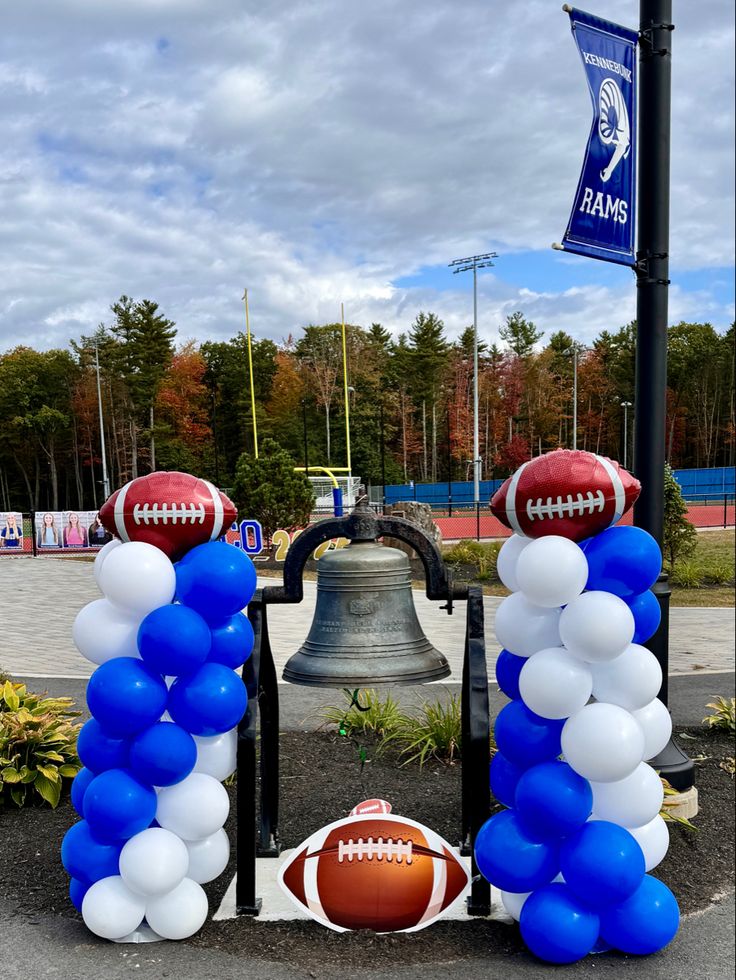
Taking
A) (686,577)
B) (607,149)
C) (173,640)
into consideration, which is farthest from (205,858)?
(686,577)

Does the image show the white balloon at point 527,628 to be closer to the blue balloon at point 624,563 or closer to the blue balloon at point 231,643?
the blue balloon at point 624,563

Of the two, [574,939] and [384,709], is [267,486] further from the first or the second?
[574,939]

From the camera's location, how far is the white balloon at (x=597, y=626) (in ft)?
10.3

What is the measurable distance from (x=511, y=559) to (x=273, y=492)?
573 inches

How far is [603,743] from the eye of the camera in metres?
3.14

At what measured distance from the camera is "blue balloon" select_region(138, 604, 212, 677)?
331cm

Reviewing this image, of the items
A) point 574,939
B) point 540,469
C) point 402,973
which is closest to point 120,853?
point 402,973

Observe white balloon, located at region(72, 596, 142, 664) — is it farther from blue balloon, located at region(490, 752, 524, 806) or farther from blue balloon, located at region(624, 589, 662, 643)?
blue balloon, located at region(624, 589, 662, 643)

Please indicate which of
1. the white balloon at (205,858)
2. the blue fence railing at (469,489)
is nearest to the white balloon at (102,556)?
the white balloon at (205,858)

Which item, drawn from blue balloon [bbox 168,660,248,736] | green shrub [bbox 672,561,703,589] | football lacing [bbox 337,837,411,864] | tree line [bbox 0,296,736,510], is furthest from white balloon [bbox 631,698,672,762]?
tree line [bbox 0,296,736,510]

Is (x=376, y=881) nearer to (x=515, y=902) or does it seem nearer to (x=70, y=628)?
(x=515, y=902)

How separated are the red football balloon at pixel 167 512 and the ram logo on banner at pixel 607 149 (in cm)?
228

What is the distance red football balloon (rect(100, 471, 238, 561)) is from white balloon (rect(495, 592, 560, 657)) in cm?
127

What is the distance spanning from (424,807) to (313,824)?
2.05ft
